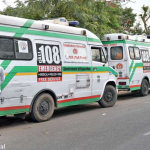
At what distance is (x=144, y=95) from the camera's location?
14.2 meters

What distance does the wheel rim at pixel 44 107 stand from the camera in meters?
7.90

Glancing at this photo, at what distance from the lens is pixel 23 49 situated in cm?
742

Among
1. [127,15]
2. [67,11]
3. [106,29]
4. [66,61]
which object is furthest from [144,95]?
[127,15]

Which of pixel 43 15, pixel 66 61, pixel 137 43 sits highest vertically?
pixel 43 15

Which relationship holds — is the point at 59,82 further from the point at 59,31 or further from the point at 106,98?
the point at 106,98

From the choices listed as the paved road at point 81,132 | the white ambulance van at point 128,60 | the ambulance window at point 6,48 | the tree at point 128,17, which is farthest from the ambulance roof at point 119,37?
the tree at point 128,17

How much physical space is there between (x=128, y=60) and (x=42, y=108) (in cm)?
614

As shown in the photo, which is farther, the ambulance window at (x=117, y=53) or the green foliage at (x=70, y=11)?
the ambulance window at (x=117, y=53)

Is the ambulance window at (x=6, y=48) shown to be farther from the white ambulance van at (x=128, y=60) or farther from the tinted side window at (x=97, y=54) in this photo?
the white ambulance van at (x=128, y=60)

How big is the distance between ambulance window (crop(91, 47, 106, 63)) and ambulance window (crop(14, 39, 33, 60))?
2970 mm

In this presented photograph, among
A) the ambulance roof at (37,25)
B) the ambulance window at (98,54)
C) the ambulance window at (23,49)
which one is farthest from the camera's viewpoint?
the ambulance window at (98,54)

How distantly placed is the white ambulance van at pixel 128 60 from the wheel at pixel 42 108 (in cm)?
557

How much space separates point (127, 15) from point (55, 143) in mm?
20964

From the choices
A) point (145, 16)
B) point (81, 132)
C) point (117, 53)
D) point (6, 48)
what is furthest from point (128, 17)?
point (81, 132)
